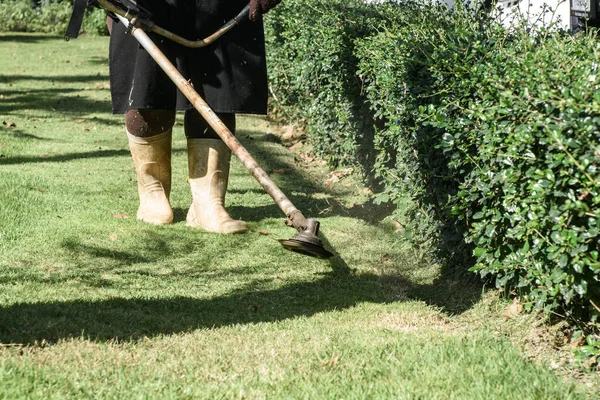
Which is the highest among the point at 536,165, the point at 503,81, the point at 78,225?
the point at 503,81

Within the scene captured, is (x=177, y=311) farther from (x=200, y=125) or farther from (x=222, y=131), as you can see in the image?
(x=200, y=125)

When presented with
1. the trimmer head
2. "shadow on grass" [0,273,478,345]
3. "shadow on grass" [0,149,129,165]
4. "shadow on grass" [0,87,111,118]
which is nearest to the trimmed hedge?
"shadow on grass" [0,273,478,345]

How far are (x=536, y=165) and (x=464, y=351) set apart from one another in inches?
34.2

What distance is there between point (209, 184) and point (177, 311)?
2009 millimetres

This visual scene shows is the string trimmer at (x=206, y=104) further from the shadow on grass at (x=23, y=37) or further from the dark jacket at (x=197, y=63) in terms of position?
the shadow on grass at (x=23, y=37)

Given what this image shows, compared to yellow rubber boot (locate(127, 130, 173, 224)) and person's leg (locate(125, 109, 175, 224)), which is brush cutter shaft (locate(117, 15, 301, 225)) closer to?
person's leg (locate(125, 109, 175, 224))

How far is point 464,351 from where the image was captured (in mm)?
3863

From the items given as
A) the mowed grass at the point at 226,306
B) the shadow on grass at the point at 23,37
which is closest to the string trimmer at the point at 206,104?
the mowed grass at the point at 226,306

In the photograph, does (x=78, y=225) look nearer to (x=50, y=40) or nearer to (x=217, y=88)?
(x=217, y=88)

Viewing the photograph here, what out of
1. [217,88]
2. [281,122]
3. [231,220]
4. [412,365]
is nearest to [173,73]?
[217,88]

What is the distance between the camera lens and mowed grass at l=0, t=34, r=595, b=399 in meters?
3.54

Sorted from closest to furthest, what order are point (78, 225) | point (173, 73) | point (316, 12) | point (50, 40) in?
point (173, 73) < point (78, 225) < point (316, 12) < point (50, 40)

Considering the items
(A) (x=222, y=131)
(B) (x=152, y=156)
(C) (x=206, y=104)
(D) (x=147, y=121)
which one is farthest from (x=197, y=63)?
(A) (x=222, y=131)

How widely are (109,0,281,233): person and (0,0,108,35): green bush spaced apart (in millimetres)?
18485
